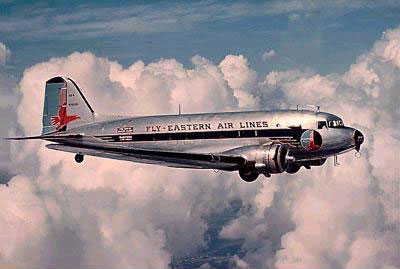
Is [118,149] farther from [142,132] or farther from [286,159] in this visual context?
[286,159]

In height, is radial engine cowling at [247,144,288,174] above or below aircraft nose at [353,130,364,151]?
below

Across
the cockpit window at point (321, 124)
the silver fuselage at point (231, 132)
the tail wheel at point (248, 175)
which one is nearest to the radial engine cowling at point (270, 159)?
the tail wheel at point (248, 175)

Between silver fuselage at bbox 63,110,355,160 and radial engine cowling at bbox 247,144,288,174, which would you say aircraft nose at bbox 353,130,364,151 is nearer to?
silver fuselage at bbox 63,110,355,160

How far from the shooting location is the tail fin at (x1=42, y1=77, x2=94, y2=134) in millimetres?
72688

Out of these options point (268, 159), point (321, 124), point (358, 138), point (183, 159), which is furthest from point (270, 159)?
point (358, 138)

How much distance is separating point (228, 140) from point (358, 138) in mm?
11707

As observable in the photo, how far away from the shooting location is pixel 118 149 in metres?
65.2

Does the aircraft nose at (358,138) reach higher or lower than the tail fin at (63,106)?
lower

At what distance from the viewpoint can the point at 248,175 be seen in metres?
56.9

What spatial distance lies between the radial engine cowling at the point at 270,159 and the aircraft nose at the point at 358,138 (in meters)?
7.03

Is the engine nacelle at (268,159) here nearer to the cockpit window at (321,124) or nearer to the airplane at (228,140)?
the airplane at (228,140)

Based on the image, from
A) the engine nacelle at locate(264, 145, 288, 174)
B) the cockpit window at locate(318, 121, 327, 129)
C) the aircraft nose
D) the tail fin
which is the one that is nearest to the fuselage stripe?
the cockpit window at locate(318, 121, 327, 129)

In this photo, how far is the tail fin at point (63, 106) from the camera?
2862 inches

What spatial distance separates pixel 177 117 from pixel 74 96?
16119 millimetres
